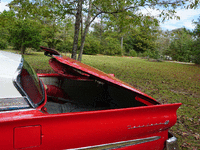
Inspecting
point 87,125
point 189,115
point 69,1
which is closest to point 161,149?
point 87,125

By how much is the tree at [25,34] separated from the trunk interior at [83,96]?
16.6 meters

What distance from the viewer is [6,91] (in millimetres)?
1259

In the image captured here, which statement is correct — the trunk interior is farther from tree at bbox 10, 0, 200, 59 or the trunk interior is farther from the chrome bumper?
tree at bbox 10, 0, 200, 59

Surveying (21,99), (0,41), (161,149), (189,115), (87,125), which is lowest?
(189,115)

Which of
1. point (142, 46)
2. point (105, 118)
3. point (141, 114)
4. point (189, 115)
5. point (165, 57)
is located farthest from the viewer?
point (142, 46)

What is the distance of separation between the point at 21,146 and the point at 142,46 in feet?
126

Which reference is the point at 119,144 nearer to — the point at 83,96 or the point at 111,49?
the point at 83,96

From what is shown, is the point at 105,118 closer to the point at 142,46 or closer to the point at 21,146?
the point at 21,146

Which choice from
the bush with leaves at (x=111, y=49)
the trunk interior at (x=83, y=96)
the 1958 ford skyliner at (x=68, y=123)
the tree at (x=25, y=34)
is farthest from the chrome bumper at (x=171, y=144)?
the bush with leaves at (x=111, y=49)

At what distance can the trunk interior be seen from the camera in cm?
251

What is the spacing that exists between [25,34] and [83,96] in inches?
689

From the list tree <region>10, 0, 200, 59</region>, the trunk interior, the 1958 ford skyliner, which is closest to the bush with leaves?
tree <region>10, 0, 200, 59</region>

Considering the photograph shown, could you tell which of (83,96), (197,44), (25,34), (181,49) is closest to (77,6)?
(83,96)

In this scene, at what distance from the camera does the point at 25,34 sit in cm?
1770
